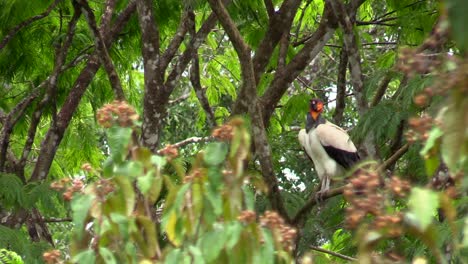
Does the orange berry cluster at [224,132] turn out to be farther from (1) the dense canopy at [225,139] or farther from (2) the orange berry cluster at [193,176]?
(2) the orange berry cluster at [193,176]

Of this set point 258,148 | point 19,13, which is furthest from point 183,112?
point 258,148

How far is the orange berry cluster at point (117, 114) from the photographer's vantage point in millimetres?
2812

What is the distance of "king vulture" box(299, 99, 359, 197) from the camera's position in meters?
7.79

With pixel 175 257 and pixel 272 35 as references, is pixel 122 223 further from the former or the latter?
pixel 272 35

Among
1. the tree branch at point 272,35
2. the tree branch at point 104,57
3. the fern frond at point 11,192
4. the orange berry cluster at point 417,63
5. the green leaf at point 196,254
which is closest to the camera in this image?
the orange berry cluster at point 417,63

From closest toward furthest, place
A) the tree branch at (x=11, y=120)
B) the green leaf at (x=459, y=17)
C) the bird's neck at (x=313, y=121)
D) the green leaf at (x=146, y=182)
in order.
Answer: the green leaf at (x=459, y=17), the green leaf at (x=146, y=182), the tree branch at (x=11, y=120), the bird's neck at (x=313, y=121)

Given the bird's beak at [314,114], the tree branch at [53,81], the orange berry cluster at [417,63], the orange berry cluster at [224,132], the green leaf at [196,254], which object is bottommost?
the green leaf at [196,254]

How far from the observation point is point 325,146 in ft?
26.3

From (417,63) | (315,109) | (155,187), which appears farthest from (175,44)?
(417,63)

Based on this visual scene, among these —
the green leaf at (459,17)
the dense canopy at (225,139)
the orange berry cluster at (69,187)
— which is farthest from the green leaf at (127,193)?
the green leaf at (459,17)

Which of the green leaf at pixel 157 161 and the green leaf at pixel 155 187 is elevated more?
the green leaf at pixel 157 161

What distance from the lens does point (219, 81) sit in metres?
10.3

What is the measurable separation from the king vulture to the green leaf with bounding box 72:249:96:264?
198 inches

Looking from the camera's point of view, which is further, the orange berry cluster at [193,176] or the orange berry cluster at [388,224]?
the orange berry cluster at [193,176]
